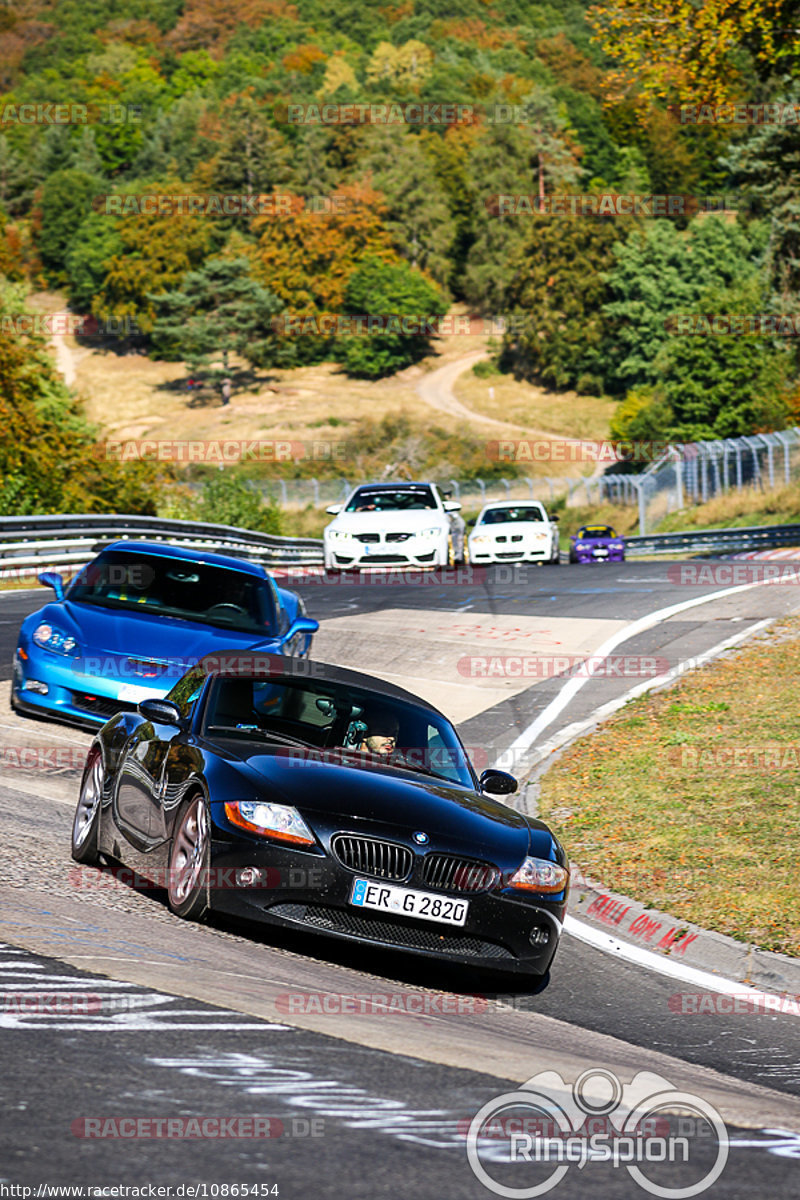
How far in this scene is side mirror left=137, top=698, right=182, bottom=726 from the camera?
7752 mm

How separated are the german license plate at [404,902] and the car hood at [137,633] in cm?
Answer: 538

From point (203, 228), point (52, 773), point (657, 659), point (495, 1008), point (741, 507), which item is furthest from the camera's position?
point (203, 228)

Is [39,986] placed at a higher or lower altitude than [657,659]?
higher

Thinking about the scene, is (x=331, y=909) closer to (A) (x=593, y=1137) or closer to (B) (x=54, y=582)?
(A) (x=593, y=1137)

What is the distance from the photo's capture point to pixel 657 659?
18.1 m

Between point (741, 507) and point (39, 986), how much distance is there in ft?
154

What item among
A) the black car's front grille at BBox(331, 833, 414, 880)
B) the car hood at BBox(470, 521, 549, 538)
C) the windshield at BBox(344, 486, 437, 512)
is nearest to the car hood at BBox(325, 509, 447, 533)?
the windshield at BBox(344, 486, 437, 512)

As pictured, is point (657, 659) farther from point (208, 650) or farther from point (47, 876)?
point (47, 876)

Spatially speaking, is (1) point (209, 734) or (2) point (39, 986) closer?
(2) point (39, 986)

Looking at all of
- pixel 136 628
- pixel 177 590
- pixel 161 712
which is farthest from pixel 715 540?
pixel 161 712

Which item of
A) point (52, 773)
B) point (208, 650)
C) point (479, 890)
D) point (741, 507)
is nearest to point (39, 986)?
point (479, 890)

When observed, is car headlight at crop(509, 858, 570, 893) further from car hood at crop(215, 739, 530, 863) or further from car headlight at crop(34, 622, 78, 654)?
car headlight at crop(34, 622, 78, 654)

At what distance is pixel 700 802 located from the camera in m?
11.3

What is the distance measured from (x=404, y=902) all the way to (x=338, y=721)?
161 cm
